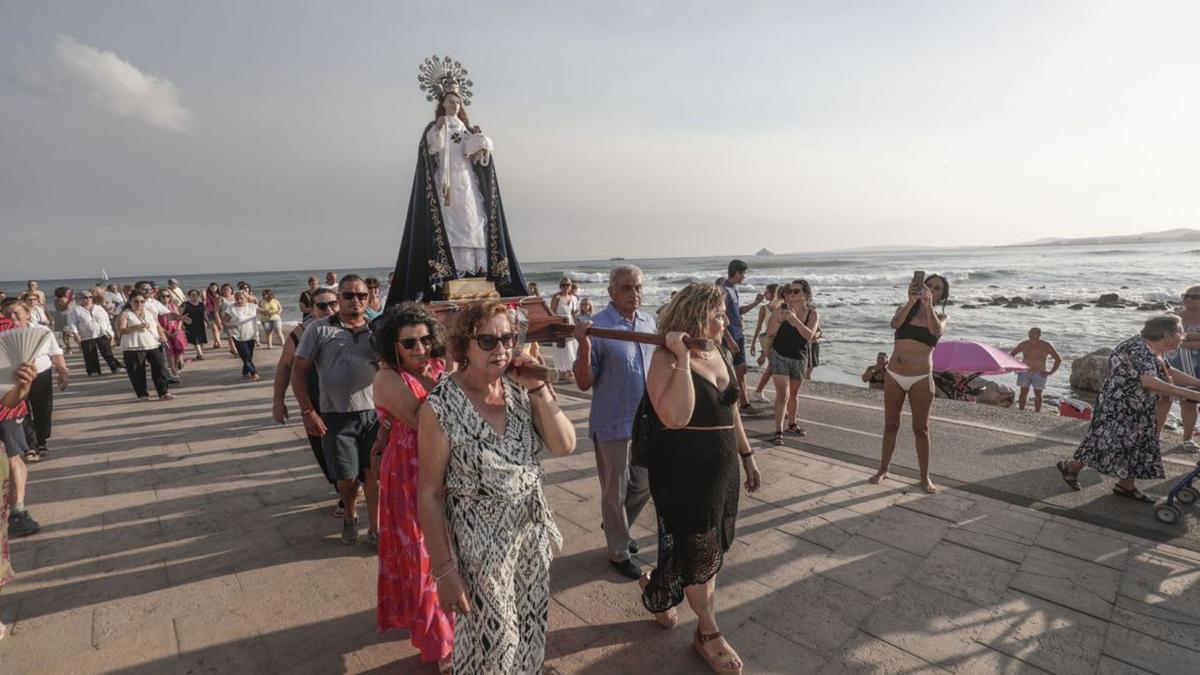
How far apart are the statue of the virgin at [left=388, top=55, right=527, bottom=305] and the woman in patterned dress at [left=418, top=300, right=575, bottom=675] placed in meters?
2.17

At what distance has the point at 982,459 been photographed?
5.57m

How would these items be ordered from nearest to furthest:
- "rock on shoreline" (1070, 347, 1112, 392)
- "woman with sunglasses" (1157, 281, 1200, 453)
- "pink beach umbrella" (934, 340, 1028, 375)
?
"woman with sunglasses" (1157, 281, 1200, 453), "pink beach umbrella" (934, 340, 1028, 375), "rock on shoreline" (1070, 347, 1112, 392)

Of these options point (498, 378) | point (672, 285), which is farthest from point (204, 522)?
point (672, 285)

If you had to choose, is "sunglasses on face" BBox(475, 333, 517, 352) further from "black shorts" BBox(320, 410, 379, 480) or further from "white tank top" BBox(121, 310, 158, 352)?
"white tank top" BBox(121, 310, 158, 352)

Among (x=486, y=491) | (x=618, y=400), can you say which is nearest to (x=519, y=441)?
(x=486, y=491)

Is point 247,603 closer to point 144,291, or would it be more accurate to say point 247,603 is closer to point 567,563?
point 567,563

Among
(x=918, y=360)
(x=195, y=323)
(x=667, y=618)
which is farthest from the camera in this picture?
(x=195, y=323)

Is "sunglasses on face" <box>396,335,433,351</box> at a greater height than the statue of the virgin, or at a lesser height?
lesser

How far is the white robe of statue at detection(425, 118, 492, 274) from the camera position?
13.2 ft

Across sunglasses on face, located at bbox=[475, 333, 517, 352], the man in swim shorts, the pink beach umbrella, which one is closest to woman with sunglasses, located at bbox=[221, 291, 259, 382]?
sunglasses on face, located at bbox=[475, 333, 517, 352]

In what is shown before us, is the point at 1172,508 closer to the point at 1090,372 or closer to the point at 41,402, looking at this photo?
the point at 1090,372

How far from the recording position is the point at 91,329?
424 inches

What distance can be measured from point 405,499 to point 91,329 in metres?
12.6

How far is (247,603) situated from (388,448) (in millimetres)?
1599
